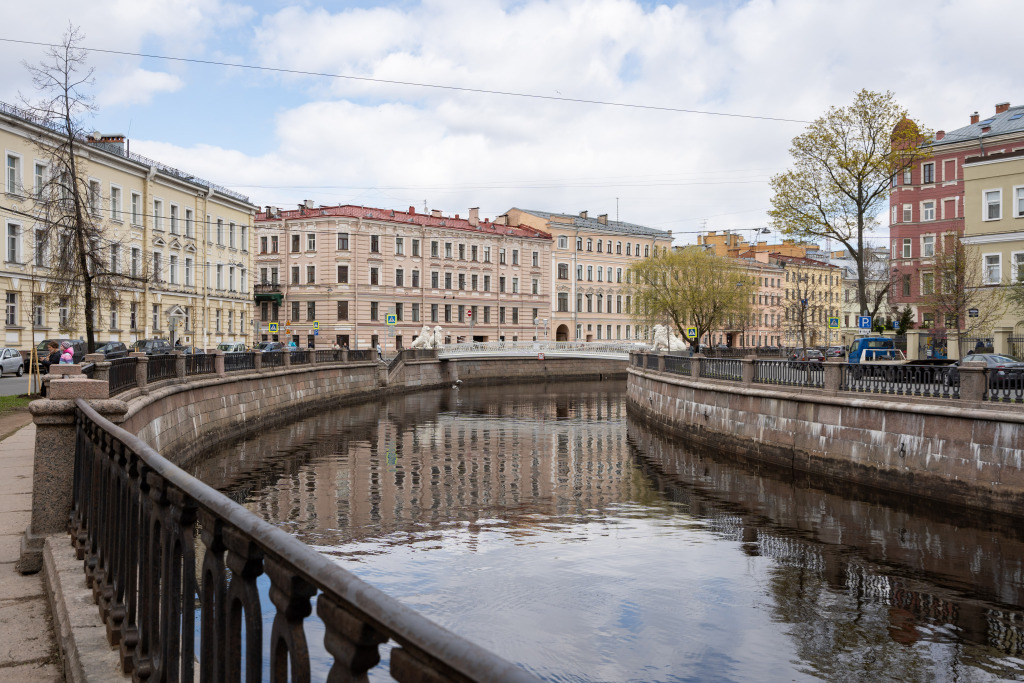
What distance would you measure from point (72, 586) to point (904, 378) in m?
17.3

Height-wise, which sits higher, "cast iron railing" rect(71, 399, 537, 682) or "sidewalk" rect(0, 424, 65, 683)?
"cast iron railing" rect(71, 399, 537, 682)

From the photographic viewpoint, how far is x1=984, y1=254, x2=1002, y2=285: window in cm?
4178

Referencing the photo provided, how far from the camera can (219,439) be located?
2591 cm

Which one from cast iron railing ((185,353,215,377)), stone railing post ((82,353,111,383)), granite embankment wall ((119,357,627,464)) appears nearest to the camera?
stone railing post ((82,353,111,383))

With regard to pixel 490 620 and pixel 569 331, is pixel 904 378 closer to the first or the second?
pixel 490 620

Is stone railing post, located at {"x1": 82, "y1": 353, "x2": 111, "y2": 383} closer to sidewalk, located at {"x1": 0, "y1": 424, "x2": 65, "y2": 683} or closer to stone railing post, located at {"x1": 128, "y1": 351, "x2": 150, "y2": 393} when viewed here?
stone railing post, located at {"x1": 128, "y1": 351, "x2": 150, "y2": 393}

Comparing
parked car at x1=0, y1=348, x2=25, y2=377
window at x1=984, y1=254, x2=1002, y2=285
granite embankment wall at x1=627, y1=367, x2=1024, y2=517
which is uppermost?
window at x1=984, y1=254, x2=1002, y2=285

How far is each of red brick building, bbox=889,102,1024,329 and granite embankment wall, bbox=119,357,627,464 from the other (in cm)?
2158

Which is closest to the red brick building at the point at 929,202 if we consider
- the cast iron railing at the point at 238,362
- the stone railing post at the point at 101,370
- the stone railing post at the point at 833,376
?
the stone railing post at the point at 833,376

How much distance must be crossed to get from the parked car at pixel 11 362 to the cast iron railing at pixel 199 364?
11746 millimetres

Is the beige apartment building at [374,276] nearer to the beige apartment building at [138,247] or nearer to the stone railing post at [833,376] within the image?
the beige apartment building at [138,247]

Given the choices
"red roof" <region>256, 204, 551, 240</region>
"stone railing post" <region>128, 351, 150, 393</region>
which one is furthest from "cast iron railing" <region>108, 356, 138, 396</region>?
"red roof" <region>256, 204, 551, 240</region>

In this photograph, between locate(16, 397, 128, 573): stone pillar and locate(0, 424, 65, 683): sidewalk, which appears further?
locate(16, 397, 128, 573): stone pillar

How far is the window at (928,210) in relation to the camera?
187ft
